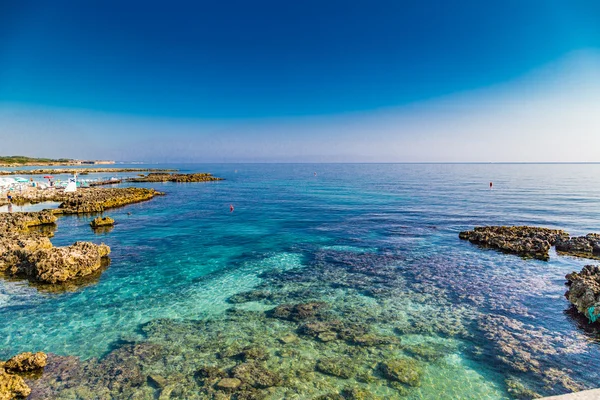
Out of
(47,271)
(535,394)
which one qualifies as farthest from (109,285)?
(535,394)

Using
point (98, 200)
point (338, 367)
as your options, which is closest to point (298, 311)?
point (338, 367)

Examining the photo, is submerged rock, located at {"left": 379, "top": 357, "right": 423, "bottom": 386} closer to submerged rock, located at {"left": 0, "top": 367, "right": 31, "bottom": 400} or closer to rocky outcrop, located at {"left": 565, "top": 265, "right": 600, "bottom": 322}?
rocky outcrop, located at {"left": 565, "top": 265, "right": 600, "bottom": 322}

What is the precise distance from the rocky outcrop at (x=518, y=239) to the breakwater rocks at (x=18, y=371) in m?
32.2

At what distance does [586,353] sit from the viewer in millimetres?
12703

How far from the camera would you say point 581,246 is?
27.1m

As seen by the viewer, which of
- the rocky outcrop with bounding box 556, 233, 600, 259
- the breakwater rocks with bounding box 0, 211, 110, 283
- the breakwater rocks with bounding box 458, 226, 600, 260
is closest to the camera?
the breakwater rocks with bounding box 0, 211, 110, 283

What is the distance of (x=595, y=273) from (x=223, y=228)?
32.4m

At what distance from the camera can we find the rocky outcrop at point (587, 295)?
15.2 m

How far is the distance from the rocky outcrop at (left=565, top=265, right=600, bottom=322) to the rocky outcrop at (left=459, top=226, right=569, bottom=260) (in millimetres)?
7978

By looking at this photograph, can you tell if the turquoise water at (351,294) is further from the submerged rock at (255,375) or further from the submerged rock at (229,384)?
the submerged rock at (229,384)

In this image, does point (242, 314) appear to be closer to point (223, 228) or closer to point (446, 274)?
point (446, 274)

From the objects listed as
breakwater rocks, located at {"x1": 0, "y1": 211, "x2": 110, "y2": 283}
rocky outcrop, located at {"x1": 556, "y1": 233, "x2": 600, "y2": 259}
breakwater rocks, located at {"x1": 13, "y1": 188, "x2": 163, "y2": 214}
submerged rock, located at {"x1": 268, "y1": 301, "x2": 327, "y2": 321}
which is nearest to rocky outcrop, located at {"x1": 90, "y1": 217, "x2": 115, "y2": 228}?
breakwater rocks, located at {"x1": 0, "y1": 211, "x2": 110, "y2": 283}

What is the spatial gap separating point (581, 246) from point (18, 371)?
126 ft

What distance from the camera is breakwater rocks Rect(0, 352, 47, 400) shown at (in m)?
10.1
